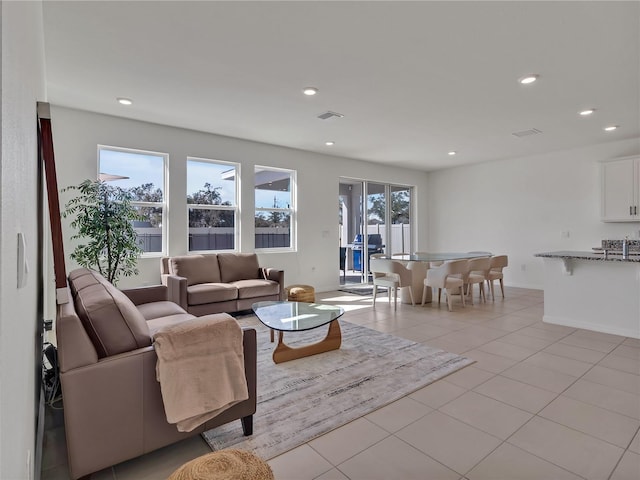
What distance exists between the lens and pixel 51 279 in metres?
4.18

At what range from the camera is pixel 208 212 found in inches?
215

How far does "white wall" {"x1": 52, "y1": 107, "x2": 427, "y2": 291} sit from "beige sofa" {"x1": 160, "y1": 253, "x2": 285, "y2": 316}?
0.45 metres

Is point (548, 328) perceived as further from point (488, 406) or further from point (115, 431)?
point (115, 431)

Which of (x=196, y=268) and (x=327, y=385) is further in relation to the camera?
(x=196, y=268)

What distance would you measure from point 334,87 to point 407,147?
3059 millimetres

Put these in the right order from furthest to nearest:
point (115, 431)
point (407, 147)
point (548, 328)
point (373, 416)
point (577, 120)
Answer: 1. point (407, 147)
2. point (577, 120)
3. point (548, 328)
4. point (373, 416)
5. point (115, 431)

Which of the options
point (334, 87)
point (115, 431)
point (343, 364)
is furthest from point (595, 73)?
point (115, 431)

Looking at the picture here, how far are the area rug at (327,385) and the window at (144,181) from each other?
→ 7.74 ft

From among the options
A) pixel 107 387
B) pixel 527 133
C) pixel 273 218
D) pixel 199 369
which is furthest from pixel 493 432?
pixel 527 133

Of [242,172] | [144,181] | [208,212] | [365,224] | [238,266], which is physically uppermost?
[242,172]

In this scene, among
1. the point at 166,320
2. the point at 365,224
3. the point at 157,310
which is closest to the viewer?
the point at 166,320

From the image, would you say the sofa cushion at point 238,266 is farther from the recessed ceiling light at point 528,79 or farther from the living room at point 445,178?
the recessed ceiling light at point 528,79

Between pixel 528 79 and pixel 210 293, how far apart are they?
4333 mm

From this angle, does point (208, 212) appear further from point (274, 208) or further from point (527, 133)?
point (527, 133)
